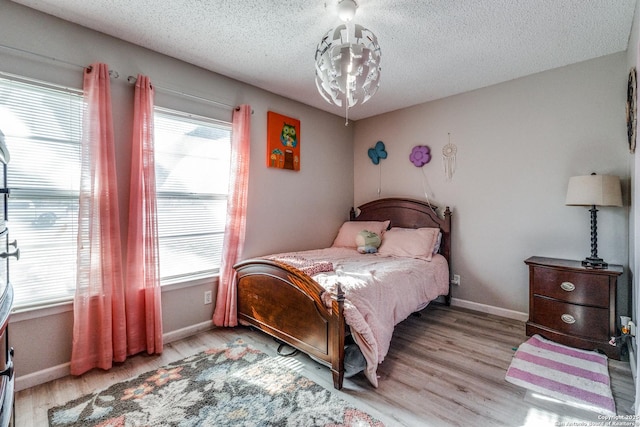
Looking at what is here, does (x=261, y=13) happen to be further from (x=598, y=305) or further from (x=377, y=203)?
(x=598, y=305)

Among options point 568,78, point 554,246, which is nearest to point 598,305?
point 554,246

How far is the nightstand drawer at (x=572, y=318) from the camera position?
2.32 meters

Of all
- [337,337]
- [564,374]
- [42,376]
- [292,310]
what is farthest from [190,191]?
[564,374]

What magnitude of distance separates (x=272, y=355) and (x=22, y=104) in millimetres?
2429

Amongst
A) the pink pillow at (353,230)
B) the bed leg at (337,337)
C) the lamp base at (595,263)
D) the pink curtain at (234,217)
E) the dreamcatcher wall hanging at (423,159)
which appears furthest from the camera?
the pink pillow at (353,230)

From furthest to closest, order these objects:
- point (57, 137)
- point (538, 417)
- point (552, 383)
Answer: point (57, 137) < point (552, 383) < point (538, 417)

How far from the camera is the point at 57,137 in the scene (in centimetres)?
208

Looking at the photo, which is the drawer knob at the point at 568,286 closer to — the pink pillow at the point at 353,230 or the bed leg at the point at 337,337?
the pink pillow at the point at 353,230

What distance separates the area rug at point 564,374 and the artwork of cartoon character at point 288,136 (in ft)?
9.60

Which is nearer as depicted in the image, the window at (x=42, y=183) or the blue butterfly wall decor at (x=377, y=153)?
the window at (x=42, y=183)

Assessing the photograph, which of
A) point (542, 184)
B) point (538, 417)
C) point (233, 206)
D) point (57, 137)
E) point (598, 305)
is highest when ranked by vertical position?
point (57, 137)

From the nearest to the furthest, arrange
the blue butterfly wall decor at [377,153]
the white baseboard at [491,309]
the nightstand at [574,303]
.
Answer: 1. the nightstand at [574,303]
2. the white baseboard at [491,309]
3. the blue butterfly wall decor at [377,153]

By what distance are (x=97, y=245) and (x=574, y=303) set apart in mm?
3655

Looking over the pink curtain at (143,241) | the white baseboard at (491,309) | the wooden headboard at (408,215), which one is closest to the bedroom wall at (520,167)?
the white baseboard at (491,309)
